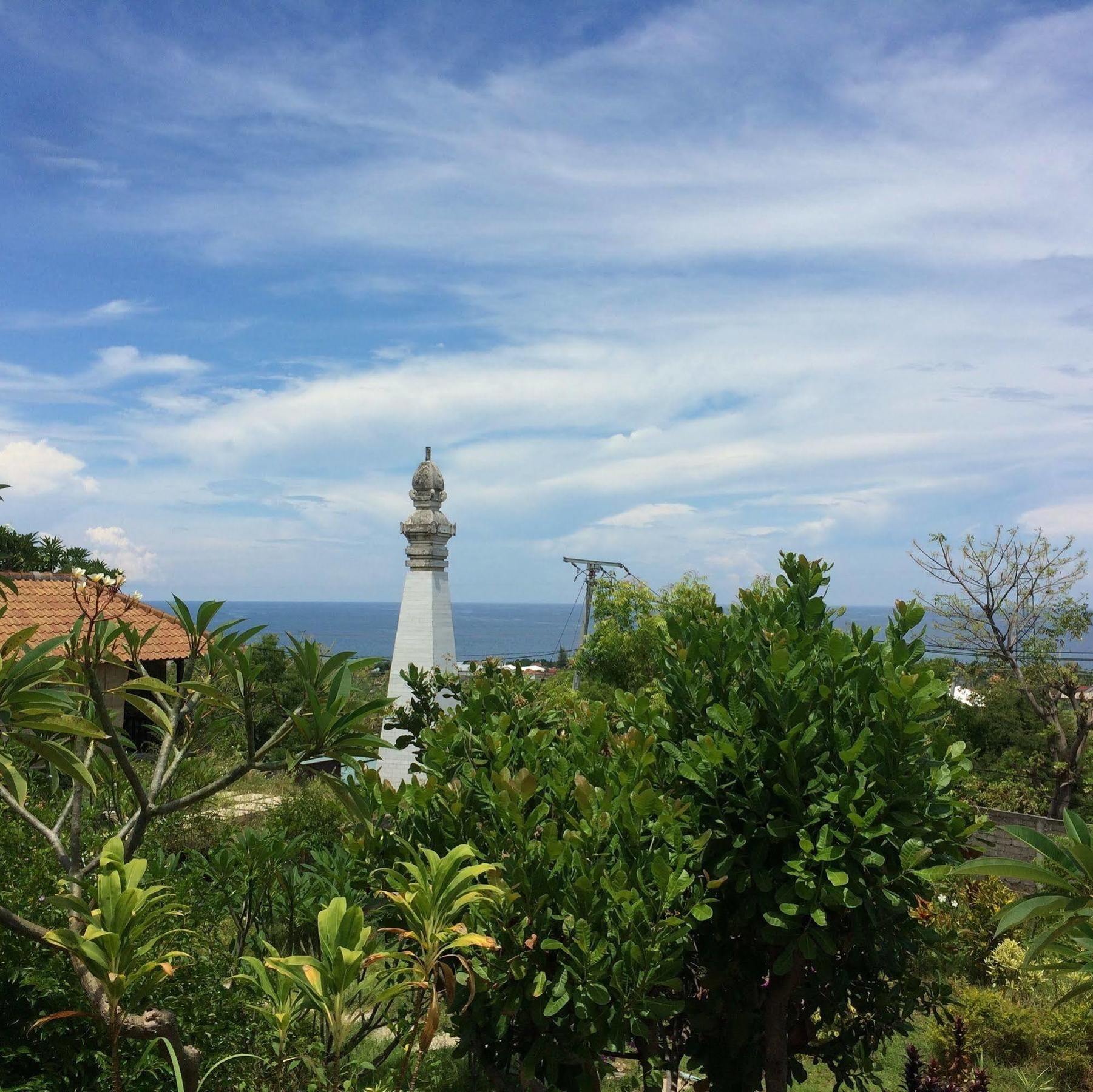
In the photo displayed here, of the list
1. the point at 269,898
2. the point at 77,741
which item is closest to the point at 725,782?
the point at 269,898

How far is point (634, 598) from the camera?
16062mm

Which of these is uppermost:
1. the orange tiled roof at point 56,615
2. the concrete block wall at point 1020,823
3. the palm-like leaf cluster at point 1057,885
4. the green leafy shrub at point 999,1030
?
the orange tiled roof at point 56,615

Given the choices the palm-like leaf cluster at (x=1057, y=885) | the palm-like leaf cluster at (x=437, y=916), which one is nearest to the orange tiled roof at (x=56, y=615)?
the palm-like leaf cluster at (x=437, y=916)

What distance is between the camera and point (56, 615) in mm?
14586

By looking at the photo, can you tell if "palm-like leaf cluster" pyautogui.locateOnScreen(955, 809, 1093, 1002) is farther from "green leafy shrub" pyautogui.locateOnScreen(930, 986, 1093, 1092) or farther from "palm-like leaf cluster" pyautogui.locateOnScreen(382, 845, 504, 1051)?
"green leafy shrub" pyautogui.locateOnScreen(930, 986, 1093, 1092)

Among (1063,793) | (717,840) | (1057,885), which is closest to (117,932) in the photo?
(717,840)

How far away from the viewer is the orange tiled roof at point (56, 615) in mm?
13859

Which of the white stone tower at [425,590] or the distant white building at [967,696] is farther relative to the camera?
the distant white building at [967,696]

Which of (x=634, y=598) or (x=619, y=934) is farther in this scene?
(x=634, y=598)

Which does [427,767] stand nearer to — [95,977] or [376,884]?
[376,884]

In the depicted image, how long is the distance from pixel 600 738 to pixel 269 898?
1.94 meters

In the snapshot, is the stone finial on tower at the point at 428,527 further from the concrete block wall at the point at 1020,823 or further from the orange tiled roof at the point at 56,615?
the concrete block wall at the point at 1020,823

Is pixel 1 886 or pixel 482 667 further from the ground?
pixel 482 667

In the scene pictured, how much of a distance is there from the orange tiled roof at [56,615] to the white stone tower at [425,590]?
3.30 m
